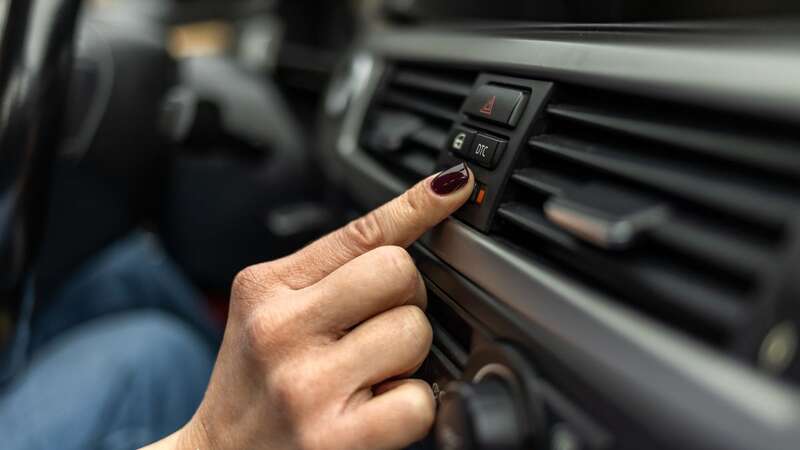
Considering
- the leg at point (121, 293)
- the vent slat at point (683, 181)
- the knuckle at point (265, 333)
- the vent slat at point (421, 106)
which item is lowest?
the leg at point (121, 293)

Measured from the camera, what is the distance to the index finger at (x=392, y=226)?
0.56 meters

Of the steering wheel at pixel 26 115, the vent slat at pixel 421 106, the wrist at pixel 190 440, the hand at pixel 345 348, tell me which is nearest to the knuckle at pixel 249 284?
the hand at pixel 345 348

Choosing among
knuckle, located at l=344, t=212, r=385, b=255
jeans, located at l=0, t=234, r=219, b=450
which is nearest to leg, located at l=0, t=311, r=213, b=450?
jeans, located at l=0, t=234, r=219, b=450

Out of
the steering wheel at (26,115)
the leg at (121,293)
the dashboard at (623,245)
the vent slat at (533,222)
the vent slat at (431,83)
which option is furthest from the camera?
the leg at (121,293)

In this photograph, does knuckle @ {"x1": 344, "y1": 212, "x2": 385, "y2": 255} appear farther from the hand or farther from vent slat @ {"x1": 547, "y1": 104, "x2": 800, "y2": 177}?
vent slat @ {"x1": 547, "y1": 104, "x2": 800, "y2": 177}

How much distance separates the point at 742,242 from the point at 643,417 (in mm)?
106

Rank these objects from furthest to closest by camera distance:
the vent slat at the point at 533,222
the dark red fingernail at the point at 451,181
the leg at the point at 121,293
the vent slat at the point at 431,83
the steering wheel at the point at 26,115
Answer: the leg at the point at 121,293 → the steering wheel at the point at 26,115 → the vent slat at the point at 431,83 → the dark red fingernail at the point at 451,181 → the vent slat at the point at 533,222

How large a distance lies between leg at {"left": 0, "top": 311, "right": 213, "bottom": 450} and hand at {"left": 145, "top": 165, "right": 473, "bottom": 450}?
0.38 m

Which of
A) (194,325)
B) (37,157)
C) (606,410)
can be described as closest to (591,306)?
(606,410)

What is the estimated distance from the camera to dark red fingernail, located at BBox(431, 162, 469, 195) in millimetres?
557

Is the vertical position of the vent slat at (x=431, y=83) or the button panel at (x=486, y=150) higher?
the vent slat at (x=431, y=83)

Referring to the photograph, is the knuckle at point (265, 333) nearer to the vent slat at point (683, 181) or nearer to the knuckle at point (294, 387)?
the knuckle at point (294, 387)

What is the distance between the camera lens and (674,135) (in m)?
0.40

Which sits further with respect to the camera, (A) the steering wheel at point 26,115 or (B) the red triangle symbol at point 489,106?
(A) the steering wheel at point 26,115
